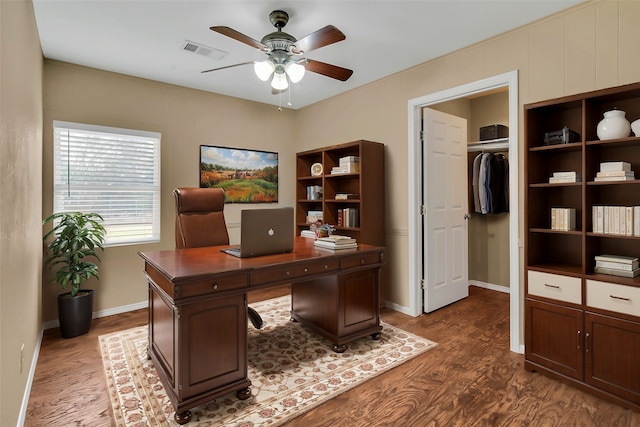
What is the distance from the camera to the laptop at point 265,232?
7.32 ft

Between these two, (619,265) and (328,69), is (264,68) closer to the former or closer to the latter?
(328,69)

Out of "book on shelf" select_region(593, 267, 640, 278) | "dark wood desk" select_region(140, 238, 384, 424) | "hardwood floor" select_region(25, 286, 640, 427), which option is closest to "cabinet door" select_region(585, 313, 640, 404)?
"hardwood floor" select_region(25, 286, 640, 427)

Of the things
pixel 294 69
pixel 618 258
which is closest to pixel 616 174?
pixel 618 258

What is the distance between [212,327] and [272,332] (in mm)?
1229

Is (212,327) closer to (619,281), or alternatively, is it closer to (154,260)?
(154,260)

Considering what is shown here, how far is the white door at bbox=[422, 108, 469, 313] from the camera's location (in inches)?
139

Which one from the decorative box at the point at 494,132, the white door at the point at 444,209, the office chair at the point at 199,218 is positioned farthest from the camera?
the decorative box at the point at 494,132

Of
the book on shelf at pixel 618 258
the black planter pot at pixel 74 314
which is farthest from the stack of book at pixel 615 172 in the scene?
the black planter pot at pixel 74 314

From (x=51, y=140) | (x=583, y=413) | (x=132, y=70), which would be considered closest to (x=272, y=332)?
(x=583, y=413)

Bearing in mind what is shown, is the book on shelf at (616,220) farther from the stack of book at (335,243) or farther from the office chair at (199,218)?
the office chair at (199,218)

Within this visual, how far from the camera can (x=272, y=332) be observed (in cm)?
305

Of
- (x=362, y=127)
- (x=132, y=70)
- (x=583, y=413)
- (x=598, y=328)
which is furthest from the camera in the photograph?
(x=362, y=127)

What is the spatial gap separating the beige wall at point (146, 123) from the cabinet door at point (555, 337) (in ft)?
11.3

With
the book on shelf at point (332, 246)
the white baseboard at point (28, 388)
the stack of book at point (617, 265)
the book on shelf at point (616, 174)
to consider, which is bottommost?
the white baseboard at point (28, 388)
